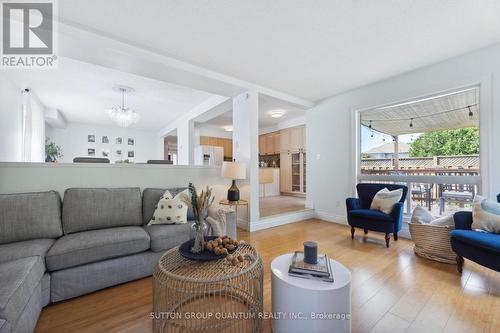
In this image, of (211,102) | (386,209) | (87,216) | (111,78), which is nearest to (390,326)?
(386,209)

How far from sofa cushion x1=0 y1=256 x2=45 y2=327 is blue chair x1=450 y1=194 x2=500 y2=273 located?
3289 millimetres

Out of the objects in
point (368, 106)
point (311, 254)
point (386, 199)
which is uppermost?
point (368, 106)

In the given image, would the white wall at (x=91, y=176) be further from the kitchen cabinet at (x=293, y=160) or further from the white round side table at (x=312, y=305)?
the kitchen cabinet at (x=293, y=160)

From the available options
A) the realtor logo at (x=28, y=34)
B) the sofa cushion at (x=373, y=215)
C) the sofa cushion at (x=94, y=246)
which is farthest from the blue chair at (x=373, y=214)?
the realtor logo at (x=28, y=34)

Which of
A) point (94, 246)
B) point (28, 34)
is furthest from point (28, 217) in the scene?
point (28, 34)

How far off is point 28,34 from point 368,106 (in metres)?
4.91

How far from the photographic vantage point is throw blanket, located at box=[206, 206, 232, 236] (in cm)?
232

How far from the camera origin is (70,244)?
5.64 feet

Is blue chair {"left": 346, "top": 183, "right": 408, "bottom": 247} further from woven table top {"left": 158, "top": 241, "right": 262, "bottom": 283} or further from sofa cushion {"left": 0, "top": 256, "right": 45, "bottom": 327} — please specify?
sofa cushion {"left": 0, "top": 256, "right": 45, "bottom": 327}

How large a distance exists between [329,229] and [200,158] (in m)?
4.38

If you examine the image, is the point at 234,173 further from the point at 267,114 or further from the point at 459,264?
the point at 267,114

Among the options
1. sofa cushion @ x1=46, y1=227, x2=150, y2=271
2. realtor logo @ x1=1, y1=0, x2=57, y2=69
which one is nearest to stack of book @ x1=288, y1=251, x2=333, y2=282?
sofa cushion @ x1=46, y1=227, x2=150, y2=271

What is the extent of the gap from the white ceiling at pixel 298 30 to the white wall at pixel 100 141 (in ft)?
19.9

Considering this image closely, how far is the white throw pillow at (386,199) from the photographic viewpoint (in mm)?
2912
